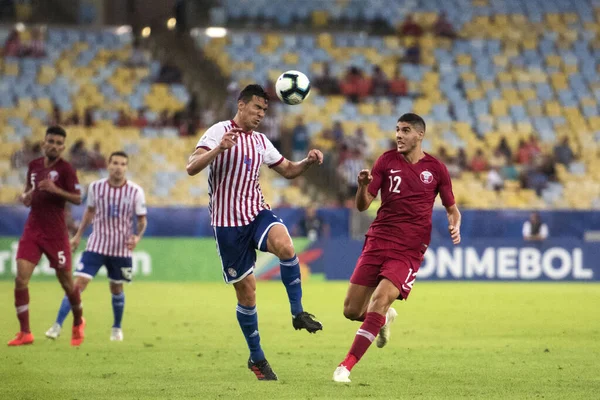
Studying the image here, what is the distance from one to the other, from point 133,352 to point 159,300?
7.40 metres

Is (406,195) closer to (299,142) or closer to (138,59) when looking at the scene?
(299,142)

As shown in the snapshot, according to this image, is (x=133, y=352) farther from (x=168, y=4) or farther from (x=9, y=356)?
(x=168, y=4)

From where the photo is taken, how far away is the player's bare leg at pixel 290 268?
8828 millimetres

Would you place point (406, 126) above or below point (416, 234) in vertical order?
above

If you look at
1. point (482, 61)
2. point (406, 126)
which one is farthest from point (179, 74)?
point (406, 126)

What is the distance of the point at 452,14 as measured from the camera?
35750mm

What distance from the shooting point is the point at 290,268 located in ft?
30.1

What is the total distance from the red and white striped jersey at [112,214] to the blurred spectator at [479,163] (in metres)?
17.2

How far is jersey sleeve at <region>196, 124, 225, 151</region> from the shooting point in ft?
29.7

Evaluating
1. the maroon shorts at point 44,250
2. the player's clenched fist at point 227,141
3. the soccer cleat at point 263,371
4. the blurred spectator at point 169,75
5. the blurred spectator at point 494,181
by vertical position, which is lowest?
the soccer cleat at point 263,371

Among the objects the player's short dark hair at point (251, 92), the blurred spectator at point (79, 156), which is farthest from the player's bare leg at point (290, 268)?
the blurred spectator at point (79, 156)

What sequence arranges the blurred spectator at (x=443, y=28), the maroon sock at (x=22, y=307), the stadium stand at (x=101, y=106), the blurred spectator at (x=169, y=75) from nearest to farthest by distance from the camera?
the maroon sock at (x=22, y=307)
the stadium stand at (x=101, y=106)
the blurred spectator at (x=169, y=75)
the blurred spectator at (x=443, y=28)

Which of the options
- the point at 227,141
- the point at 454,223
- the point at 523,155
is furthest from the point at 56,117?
the point at 227,141

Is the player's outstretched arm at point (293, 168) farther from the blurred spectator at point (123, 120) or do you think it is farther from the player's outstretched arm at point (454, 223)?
the blurred spectator at point (123, 120)
